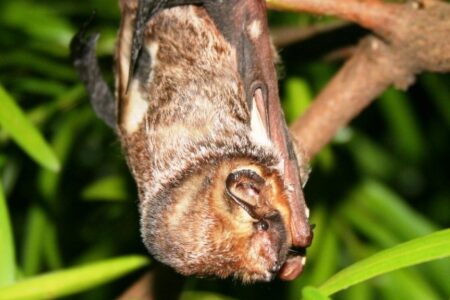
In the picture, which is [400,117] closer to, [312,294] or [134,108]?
[134,108]

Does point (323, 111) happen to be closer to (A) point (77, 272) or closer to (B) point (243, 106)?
(B) point (243, 106)

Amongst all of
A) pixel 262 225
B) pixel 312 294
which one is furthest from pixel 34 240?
pixel 312 294

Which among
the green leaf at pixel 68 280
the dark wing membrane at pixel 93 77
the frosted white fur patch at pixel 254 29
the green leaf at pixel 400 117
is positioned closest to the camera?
the green leaf at pixel 68 280

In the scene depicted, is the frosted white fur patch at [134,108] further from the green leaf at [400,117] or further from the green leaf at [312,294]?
the green leaf at [400,117]

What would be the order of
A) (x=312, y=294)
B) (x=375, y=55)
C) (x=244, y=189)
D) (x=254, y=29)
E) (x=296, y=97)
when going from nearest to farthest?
(x=312, y=294) < (x=244, y=189) < (x=254, y=29) < (x=375, y=55) < (x=296, y=97)

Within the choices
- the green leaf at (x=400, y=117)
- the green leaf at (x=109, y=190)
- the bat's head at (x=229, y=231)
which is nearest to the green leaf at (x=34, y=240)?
the green leaf at (x=109, y=190)

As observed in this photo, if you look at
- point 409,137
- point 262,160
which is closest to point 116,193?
point 262,160
